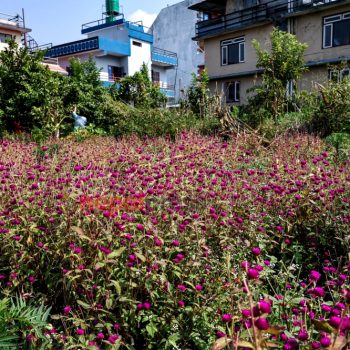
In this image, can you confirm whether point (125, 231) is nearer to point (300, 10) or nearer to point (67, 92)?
point (67, 92)

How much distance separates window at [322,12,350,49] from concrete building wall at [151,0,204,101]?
54.6 ft

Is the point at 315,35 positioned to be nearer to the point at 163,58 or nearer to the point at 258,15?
the point at 258,15

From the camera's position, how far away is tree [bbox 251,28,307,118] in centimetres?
1458

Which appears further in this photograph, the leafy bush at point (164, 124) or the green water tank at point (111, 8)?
the green water tank at point (111, 8)

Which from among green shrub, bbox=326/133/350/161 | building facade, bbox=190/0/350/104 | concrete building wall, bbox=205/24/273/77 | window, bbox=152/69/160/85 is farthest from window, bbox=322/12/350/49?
window, bbox=152/69/160/85

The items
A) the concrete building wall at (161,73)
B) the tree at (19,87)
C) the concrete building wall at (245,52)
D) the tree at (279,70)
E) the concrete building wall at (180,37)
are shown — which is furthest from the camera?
the concrete building wall at (161,73)

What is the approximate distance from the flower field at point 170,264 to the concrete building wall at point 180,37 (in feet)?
106

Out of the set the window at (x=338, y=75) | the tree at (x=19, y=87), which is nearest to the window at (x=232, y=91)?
the window at (x=338, y=75)

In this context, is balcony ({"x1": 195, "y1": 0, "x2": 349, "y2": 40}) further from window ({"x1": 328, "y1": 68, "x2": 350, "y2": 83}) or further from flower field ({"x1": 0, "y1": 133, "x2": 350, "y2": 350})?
flower field ({"x1": 0, "y1": 133, "x2": 350, "y2": 350})

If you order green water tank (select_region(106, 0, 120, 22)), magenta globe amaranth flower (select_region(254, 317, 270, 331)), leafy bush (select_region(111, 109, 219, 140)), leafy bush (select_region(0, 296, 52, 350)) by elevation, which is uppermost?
green water tank (select_region(106, 0, 120, 22))

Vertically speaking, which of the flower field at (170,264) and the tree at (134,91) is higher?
the tree at (134,91)

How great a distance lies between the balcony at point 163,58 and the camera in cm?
3573

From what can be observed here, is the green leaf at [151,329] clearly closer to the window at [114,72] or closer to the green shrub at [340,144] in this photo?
the green shrub at [340,144]

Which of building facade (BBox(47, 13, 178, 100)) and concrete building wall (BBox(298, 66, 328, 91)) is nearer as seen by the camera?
concrete building wall (BBox(298, 66, 328, 91))
